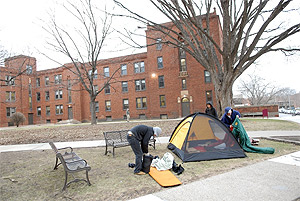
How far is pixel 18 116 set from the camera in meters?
26.0

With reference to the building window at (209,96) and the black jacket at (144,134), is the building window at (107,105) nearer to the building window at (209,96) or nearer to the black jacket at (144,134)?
the building window at (209,96)

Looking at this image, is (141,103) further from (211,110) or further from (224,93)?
(211,110)

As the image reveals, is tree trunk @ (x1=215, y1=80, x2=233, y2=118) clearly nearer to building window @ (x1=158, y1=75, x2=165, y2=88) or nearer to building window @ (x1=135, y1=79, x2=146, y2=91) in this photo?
building window @ (x1=158, y1=75, x2=165, y2=88)

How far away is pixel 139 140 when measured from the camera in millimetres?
4594

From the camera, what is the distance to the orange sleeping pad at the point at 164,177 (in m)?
3.75

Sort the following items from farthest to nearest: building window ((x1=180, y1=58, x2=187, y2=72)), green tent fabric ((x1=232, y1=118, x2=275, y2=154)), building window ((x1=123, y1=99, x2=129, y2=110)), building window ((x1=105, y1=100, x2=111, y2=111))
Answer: building window ((x1=105, y1=100, x2=111, y2=111)) < building window ((x1=123, y1=99, x2=129, y2=110)) < building window ((x1=180, y1=58, x2=187, y2=72)) < green tent fabric ((x1=232, y1=118, x2=275, y2=154))

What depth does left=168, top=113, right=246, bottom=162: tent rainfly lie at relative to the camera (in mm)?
5441

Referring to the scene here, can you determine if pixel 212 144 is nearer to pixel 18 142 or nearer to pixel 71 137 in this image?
pixel 71 137

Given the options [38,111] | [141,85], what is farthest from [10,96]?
[141,85]

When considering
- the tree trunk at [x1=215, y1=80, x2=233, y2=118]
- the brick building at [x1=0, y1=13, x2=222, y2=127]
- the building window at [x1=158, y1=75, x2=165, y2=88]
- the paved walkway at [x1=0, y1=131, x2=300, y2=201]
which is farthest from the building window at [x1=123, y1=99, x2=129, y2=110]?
the paved walkway at [x1=0, y1=131, x2=300, y2=201]

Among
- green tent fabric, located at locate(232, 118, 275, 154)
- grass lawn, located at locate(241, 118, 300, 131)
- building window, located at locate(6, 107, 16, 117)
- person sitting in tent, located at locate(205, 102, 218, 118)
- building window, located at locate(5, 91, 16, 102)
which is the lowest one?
grass lawn, located at locate(241, 118, 300, 131)

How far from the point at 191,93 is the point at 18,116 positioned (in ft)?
80.5

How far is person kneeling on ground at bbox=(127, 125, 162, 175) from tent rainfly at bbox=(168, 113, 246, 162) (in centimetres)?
139

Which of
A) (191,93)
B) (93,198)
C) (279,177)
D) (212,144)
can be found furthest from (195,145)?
(191,93)
